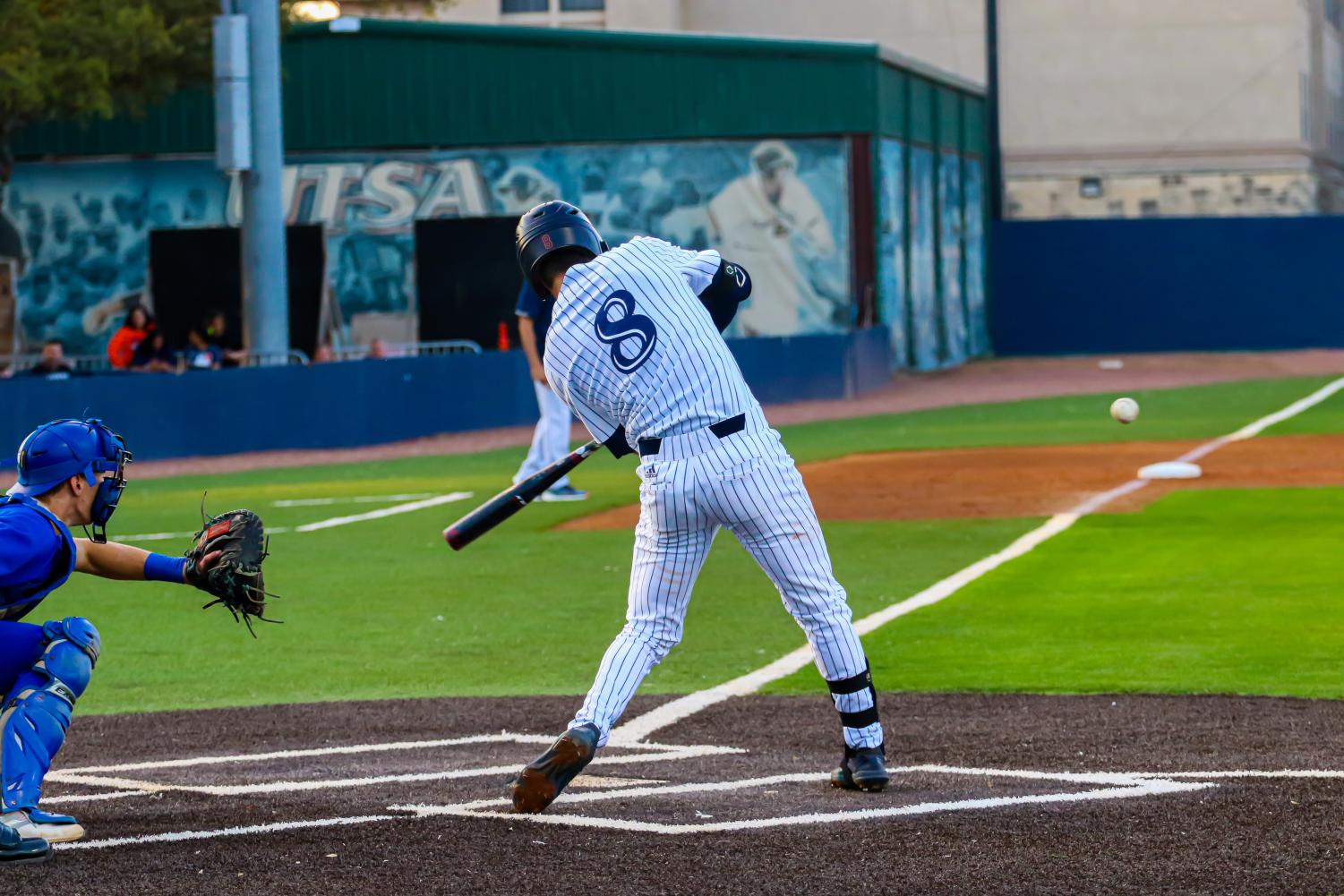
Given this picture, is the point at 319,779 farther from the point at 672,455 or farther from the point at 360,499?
the point at 360,499

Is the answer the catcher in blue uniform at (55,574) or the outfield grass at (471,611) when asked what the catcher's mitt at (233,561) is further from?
the outfield grass at (471,611)

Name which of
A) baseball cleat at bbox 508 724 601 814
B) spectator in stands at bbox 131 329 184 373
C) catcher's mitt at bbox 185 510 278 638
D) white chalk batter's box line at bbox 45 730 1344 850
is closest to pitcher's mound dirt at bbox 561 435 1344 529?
white chalk batter's box line at bbox 45 730 1344 850

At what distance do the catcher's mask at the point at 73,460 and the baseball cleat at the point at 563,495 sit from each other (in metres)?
10.9

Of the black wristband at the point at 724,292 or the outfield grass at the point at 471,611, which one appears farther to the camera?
the outfield grass at the point at 471,611

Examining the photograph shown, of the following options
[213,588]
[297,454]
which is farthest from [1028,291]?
[213,588]

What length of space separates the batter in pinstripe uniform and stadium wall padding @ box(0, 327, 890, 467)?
15.0m

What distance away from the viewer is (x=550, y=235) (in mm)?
6793

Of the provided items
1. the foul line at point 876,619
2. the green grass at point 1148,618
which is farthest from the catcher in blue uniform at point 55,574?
the green grass at point 1148,618

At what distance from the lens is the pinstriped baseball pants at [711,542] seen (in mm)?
6480

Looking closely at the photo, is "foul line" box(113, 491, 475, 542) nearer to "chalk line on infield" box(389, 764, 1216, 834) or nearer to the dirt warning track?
the dirt warning track

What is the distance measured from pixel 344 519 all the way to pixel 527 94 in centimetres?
1884

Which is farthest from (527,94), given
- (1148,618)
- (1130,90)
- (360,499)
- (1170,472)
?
(1148,618)

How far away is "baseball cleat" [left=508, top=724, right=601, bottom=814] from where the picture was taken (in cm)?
626

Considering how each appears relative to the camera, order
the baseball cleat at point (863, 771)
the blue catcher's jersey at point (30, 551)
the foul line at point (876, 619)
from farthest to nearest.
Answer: the foul line at point (876, 619) < the baseball cleat at point (863, 771) < the blue catcher's jersey at point (30, 551)
